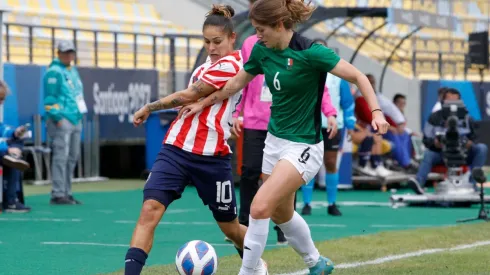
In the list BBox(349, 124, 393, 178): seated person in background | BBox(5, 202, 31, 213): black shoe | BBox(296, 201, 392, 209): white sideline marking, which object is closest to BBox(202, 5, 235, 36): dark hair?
BBox(5, 202, 31, 213): black shoe

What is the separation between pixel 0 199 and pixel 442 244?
6.07 meters

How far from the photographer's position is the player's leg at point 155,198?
265 inches

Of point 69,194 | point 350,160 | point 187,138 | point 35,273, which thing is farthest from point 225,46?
point 350,160

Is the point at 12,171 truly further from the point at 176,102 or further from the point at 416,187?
the point at 176,102

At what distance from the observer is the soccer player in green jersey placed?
22.8ft

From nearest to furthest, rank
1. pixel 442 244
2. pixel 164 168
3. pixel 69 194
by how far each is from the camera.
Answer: pixel 164 168
pixel 442 244
pixel 69 194

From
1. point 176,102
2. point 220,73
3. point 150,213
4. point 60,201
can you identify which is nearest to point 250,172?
point 220,73

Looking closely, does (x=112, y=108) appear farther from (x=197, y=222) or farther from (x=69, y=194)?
(x=197, y=222)

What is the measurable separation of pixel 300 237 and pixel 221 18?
5.04 ft

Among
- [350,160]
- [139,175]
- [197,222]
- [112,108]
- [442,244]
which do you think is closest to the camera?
[442,244]

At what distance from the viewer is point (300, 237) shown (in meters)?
7.46

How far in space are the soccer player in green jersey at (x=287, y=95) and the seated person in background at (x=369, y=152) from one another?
39.0 ft

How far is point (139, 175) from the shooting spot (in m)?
22.9

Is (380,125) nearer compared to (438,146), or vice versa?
(380,125)
